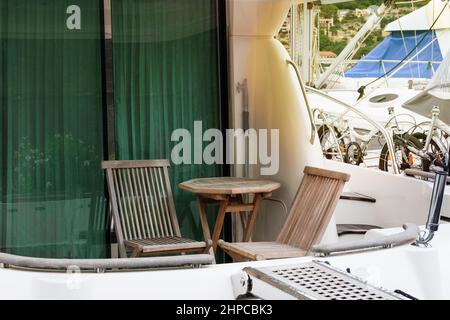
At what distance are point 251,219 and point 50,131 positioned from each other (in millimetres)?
1285

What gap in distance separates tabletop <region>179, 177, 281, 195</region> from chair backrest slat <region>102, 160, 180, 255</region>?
143 millimetres

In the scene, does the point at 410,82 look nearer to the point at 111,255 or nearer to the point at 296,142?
the point at 296,142

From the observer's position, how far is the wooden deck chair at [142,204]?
446cm

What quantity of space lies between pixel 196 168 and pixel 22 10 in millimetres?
1413

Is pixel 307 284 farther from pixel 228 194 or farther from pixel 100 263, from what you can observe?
pixel 228 194

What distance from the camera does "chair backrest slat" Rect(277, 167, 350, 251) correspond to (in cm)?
418

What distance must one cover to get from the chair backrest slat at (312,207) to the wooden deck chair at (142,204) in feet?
1.64

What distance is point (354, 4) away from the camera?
21.7 ft

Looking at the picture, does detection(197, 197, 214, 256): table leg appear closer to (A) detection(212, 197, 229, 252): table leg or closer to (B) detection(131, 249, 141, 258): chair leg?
(A) detection(212, 197, 229, 252): table leg

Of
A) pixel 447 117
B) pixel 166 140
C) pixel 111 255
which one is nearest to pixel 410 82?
pixel 447 117

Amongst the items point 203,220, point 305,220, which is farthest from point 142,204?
point 305,220

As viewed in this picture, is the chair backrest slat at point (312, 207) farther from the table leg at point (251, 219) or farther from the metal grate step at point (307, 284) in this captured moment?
the metal grate step at point (307, 284)

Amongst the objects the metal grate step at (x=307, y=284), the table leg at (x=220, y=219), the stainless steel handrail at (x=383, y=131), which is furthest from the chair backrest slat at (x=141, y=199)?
the metal grate step at (x=307, y=284)
